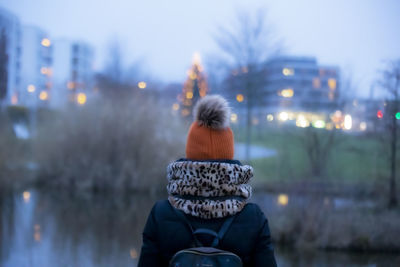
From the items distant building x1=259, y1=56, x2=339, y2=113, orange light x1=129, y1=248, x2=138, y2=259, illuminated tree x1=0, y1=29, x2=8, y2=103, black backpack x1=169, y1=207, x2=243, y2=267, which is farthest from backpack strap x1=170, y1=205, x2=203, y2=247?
distant building x1=259, y1=56, x2=339, y2=113

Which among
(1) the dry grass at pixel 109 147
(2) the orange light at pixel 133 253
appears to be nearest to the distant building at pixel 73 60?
(1) the dry grass at pixel 109 147

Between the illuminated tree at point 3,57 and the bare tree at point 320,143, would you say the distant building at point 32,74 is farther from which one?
the bare tree at point 320,143

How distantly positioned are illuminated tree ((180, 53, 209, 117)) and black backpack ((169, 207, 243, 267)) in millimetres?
21825

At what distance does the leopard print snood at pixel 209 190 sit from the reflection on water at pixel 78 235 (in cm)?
520

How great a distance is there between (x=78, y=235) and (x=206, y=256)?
736 cm

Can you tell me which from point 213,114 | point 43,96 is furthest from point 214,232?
point 43,96

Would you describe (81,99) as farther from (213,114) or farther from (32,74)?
(213,114)

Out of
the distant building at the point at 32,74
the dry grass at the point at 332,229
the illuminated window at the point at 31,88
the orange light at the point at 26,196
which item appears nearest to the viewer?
the dry grass at the point at 332,229

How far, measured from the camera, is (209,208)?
186 centimetres

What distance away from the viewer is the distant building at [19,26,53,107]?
22.2m

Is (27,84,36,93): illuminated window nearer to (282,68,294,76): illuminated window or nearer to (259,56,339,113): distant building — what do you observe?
(259,56,339,113): distant building

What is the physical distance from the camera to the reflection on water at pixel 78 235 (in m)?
6.85

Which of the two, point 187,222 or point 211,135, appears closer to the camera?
point 187,222

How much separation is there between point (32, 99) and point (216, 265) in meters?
25.1
